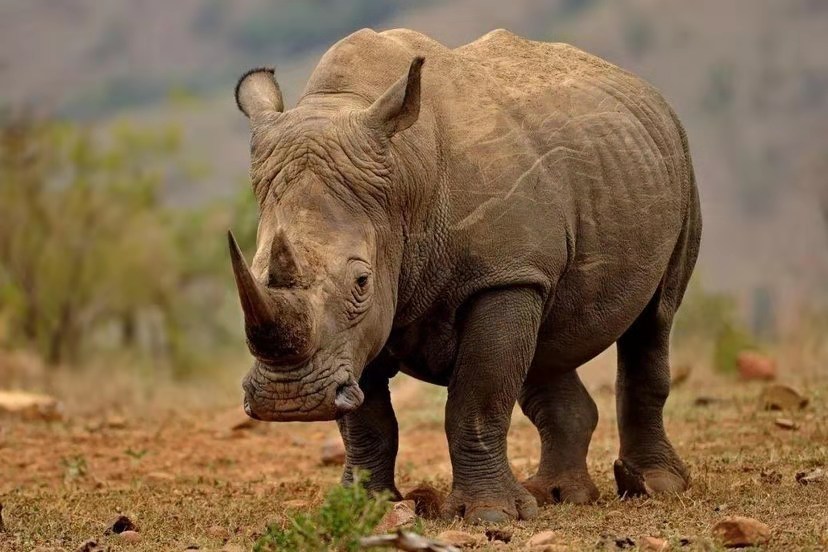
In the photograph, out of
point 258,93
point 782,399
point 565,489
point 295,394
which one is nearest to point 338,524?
point 295,394

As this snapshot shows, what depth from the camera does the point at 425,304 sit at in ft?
26.0

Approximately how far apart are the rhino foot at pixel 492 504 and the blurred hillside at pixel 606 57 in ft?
38.3

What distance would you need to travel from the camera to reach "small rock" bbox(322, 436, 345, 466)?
11.1m

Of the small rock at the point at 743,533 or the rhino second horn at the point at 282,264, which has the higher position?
the rhino second horn at the point at 282,264

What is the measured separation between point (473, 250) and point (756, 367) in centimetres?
737

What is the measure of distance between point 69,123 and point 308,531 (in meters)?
24.0

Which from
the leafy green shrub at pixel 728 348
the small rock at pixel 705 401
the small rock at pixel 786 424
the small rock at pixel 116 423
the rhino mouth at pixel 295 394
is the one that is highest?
the leafy green shrub at pixel 728 348

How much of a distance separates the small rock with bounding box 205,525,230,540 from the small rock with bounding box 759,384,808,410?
215 inches

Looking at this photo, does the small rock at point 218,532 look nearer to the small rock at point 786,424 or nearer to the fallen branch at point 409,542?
the fallen branch at point 409,542

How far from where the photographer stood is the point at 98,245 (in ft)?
89.5

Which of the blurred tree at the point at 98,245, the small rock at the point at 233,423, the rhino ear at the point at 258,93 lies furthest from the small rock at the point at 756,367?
the blurred tree at the point at 98,245

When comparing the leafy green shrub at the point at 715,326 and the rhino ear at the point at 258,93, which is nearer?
the rhino ear at the point at 258,93

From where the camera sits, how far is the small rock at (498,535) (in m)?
7.09

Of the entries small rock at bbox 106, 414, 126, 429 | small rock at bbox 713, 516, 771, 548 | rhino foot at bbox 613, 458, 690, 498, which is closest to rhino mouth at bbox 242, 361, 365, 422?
small rock at bbox 713, 516, 771, 548
